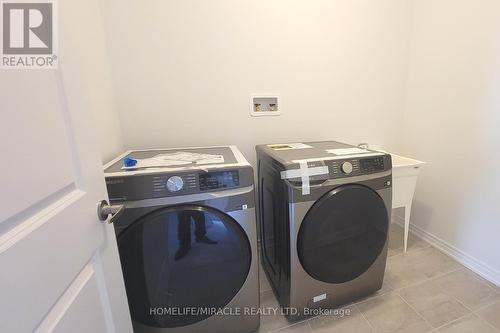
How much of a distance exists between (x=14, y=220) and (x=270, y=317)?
1317 millimetres

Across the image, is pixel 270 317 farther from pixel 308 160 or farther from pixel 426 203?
pixel 426 203

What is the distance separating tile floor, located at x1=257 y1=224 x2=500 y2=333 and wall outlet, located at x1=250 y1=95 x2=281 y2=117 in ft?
3.81

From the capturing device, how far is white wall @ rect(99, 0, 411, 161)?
1.40 metres

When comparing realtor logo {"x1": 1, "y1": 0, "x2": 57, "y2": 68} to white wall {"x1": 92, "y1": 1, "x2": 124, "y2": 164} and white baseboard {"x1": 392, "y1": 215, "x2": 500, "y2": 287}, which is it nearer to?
white wall {"x1": 92, "y1": 1, "x2": 124, "y2": 164}

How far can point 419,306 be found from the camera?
1.38 m

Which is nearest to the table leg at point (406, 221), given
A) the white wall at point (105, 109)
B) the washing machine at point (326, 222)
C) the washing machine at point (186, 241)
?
the washing machine at point (326, 222)

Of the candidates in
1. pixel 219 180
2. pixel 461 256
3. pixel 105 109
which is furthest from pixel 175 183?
pixel 461 256

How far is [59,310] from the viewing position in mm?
539

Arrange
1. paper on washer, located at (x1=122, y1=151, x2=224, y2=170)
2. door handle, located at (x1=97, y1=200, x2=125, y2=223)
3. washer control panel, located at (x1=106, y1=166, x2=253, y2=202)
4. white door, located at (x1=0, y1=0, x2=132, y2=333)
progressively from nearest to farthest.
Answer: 1. white door, located at (x1=0, y1=0, x2=132, y2=333)
2. door handle, located at (x1=97, y1=200, x2=125, y2=223)
3. washer control panel, located at (x1=106, y1=166, x2=253, y2=202)
4. paper on washer, located at (x1=122, y1=151, x2=224, y2=170)

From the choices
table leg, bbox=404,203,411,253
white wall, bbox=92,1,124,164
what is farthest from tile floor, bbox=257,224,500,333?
white wall, bbox=92,1,124,164

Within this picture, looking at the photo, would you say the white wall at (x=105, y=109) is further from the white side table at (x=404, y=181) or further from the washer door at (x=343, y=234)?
the white side table at (x=404, y=181)

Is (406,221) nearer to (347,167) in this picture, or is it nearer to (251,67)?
(347,167)

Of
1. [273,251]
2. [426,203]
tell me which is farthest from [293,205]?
[426,203]

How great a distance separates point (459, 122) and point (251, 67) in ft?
4.91
